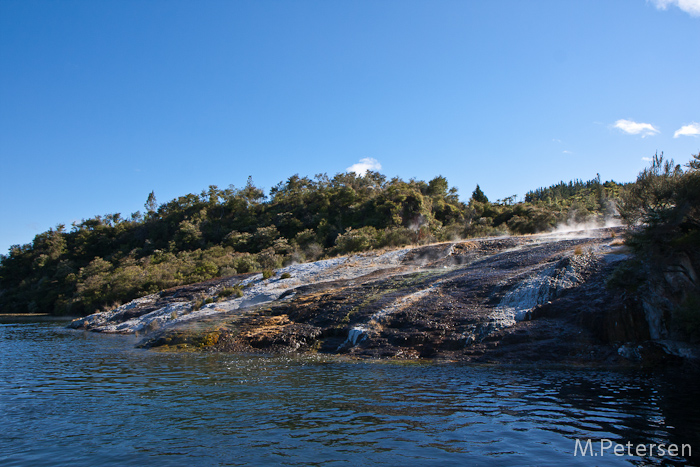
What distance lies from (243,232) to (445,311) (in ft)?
176

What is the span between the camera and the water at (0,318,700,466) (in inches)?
273

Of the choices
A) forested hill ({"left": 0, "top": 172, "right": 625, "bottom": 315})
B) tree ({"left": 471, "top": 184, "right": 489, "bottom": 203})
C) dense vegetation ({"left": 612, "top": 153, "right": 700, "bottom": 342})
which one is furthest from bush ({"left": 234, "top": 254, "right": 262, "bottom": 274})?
tree ({"left": 471, "top": 184, "right": 489, "bottom": 203})

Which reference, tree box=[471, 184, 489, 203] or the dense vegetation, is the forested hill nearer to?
tree box=[471, 184, 489, 203]

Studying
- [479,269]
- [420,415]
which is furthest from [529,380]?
[479,269]

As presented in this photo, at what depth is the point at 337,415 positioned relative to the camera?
8984 mm

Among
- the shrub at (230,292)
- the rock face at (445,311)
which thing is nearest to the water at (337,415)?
the rock face at (445,311)

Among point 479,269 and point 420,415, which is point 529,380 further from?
point 479,269

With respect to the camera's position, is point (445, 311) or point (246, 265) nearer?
point (445, 311)

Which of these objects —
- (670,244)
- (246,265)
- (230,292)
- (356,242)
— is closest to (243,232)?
(246,265)

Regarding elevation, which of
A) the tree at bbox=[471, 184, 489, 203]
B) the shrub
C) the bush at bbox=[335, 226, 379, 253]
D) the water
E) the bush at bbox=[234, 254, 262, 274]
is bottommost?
the water

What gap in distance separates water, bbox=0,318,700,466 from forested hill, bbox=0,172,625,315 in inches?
1103

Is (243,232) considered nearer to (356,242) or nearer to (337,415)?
(356,242)

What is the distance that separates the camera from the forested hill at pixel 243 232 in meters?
44.1

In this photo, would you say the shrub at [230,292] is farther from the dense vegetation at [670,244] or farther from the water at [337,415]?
the dense vegetation at [670,244]
